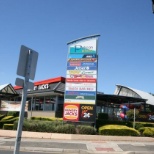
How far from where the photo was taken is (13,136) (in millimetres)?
22750

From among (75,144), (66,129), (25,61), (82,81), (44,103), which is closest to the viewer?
(25,61)

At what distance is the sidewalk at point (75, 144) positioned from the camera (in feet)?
52.5

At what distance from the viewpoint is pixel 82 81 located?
2484cm

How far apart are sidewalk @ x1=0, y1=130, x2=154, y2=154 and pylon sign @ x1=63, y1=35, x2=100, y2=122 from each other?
3246 mm

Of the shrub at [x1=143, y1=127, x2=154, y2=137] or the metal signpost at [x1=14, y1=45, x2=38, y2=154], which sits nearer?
Answer: the metal signpost at [x1=14, y1=45, x2=38, y2=154]

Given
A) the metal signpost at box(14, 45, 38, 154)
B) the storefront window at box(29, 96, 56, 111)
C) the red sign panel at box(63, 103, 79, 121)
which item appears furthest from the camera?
the storefront window at box(29, 96, 56, 111)

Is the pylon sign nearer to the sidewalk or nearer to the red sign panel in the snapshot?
the red sign panel

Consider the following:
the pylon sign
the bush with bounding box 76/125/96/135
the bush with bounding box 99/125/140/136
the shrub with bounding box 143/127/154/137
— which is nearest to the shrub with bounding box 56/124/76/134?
the bush with bounding box 76/125/96/135

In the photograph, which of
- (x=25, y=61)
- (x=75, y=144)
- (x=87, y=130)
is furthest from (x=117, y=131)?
(x=25, y=61)

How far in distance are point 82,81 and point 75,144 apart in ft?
25.4

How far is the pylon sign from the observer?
80.2 ft

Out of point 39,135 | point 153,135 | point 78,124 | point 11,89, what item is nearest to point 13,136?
point 39,135

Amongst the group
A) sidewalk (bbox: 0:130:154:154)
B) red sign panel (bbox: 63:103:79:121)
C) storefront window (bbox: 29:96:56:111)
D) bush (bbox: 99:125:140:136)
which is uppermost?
storefront window (bbox: 29:96:56:111)

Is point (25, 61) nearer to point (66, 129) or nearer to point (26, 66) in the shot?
point (26, 66)
